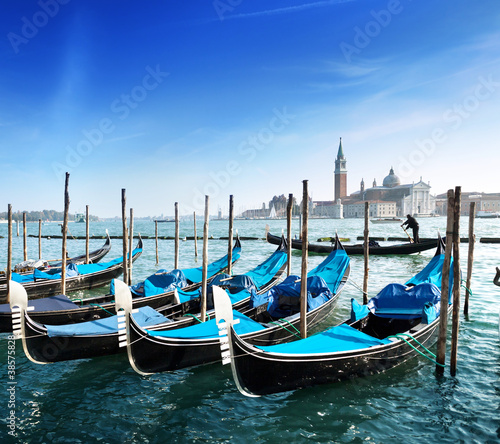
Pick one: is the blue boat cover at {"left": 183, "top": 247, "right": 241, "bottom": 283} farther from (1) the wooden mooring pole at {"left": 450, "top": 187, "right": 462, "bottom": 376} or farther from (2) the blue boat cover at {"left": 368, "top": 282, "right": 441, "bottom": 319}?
(1) the wooden mooring pole at {"left": 450, "top": 187, "right": 462, "bottom": 376}

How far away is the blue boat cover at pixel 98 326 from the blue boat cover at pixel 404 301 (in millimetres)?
2963

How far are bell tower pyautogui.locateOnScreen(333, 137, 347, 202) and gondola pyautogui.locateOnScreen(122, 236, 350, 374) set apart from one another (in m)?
101

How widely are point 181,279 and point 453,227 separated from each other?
493 centimetres

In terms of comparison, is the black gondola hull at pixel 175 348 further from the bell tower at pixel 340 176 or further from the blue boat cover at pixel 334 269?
the bell tower at pixel 340 176

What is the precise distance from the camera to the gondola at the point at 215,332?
13.3 feet

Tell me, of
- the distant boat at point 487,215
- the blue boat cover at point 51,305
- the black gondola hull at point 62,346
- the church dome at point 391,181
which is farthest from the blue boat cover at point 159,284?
the church dome at point 391,181

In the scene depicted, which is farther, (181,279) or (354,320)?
(181,279)

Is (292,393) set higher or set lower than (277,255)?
lower

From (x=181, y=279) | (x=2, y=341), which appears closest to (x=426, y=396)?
(x=181, y=279)

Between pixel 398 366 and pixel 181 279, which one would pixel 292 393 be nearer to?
pixel 398 366

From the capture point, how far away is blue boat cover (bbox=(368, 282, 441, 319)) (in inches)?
207

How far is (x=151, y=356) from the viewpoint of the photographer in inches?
162

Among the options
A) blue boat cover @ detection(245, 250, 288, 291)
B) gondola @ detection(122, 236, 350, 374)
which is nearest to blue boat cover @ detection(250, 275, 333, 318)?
gondola @ detection(122, 236, 350, 374)

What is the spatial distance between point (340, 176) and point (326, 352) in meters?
106
